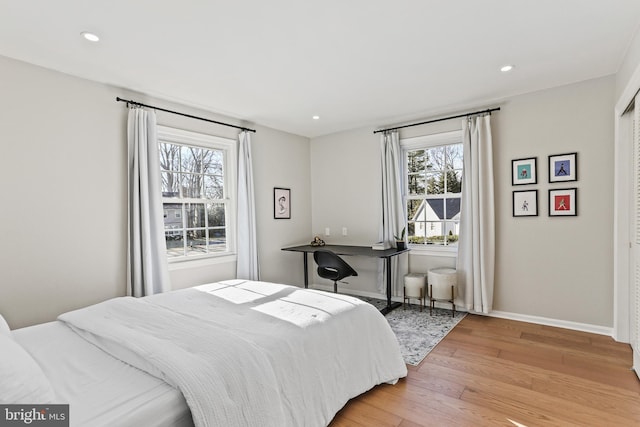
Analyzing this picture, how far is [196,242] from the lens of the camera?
3.86 meters

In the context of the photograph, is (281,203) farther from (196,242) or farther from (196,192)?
(196,242)

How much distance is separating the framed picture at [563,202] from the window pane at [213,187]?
150 inches

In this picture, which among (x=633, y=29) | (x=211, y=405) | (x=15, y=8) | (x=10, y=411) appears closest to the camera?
(x=10, y=411)

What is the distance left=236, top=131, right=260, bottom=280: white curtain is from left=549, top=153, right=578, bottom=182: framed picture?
3437 mm

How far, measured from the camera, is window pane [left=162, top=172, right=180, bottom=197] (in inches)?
141

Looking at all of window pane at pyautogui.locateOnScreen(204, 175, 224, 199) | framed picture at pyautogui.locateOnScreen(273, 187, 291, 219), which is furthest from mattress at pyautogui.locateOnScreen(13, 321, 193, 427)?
framed picture at pyautogui.locateOnScreen(273, 187, 291, 219)

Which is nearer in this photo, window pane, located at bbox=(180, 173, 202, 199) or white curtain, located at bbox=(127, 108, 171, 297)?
white curtain, located at bbox=(127, 108, 171, 297)

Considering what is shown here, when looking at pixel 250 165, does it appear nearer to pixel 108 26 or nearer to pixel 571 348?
pixel 108 26

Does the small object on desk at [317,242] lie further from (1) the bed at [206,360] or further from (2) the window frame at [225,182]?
(1) the bed at [206,360]

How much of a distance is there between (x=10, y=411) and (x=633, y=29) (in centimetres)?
401

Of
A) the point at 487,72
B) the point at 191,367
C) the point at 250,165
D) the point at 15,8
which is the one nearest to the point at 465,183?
the point at 487,72

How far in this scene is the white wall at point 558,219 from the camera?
10.3 ft

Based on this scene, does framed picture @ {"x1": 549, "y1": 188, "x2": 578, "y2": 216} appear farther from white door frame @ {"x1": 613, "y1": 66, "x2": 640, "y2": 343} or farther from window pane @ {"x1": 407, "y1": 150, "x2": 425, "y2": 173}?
window pane @ {"x1": 407, "y1": 150, "x2": 425, "y2": 173}

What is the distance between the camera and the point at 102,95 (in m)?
2.98
